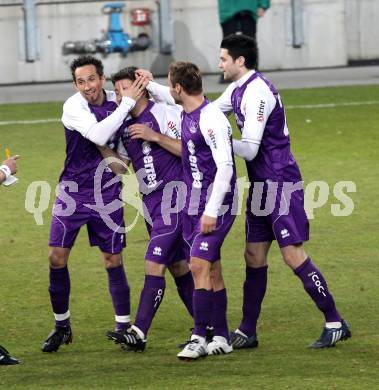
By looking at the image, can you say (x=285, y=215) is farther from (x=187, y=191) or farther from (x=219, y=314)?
(x=219, y=314)

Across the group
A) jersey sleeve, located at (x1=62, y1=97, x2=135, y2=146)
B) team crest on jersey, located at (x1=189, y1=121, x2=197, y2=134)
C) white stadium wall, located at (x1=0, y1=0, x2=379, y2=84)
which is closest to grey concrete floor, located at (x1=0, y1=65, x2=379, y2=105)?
white stadium wall, located at (x1=0, y1=0, x2=379, y2=84)

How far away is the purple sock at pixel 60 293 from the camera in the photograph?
9.49 meters

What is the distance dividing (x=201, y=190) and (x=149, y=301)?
87cm

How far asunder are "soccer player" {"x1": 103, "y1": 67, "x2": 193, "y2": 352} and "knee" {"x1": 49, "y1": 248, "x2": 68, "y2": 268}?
2.01 feet

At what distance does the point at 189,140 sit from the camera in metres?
8.86

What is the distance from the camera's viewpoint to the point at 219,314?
9.05 metres

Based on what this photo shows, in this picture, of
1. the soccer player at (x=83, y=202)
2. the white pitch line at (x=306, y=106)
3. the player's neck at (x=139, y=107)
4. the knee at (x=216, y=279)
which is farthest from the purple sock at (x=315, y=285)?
the white pitch line at (x=306, y=106)

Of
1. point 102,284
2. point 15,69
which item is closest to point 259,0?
point 15,69

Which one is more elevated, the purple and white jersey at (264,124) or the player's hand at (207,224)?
the purple and white jersey at (264,124)

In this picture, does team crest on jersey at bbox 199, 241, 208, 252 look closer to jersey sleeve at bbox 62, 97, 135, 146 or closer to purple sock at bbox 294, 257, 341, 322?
purple sock at bbox 294, 257, 341, 322

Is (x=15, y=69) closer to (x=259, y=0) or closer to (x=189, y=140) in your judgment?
(x=259, y=0)

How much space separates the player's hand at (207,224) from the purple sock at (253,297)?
2.33 ft

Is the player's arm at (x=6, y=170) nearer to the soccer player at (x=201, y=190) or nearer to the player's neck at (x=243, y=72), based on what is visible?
the soccer player at (x=201, y=190)

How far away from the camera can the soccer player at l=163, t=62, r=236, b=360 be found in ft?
28.7
